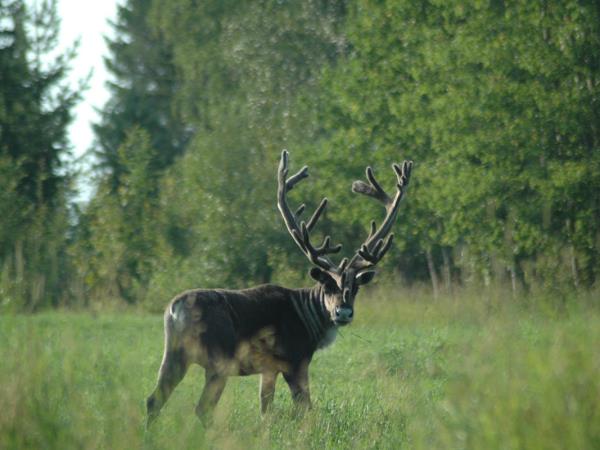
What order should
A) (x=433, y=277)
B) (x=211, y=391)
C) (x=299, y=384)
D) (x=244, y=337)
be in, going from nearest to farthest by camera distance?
1. (x=211, y=391)
2. (x=244, y=337)
3. (x=299, y=384)
4. (x=433, y=277)

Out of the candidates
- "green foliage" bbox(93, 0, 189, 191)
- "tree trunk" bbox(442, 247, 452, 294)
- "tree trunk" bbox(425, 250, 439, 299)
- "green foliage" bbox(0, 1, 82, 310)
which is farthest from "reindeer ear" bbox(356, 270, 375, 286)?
"green foliage" bbox(93, 0, 189, 191)

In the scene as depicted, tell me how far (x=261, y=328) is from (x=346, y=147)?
708 inches

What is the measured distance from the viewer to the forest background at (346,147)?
2211 centimetres

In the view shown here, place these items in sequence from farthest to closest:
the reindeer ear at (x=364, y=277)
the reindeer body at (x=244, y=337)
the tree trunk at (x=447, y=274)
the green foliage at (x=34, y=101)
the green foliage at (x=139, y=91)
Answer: the green foliage at (x=139, y=91), the green foliage at (x=34, y=101), the tree trunk at (x=447, y=274), the reindeer ear at (x=364, y=277), the reindeer body at (x=244, y=337)

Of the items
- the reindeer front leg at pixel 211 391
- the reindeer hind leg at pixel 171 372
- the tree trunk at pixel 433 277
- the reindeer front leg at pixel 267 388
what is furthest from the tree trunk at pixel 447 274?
the reindeer hind leg at pixel 171 372

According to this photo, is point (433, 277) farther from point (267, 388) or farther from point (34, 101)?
point (34, 101)

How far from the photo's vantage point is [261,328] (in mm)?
11125

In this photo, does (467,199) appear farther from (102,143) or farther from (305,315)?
(102,143)

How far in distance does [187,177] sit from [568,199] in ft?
40.6

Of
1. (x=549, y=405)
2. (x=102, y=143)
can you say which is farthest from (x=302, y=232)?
(x=102, y=143)

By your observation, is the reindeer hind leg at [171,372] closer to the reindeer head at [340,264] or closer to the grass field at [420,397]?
the grass field at [420,397]

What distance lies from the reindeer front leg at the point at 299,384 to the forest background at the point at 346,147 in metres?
2.54

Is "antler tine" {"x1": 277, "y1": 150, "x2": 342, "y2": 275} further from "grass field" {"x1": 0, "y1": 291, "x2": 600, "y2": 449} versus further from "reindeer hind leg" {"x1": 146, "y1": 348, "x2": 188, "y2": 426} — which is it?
"grass field" {"x1": 0, "y1": 291, "x2": 600, "y2": 449}

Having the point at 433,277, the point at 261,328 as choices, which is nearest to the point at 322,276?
the point at 261,328
